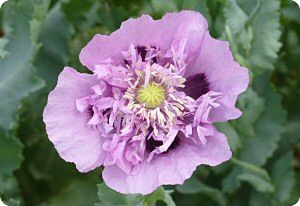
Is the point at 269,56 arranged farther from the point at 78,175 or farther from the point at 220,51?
the point at 78,175

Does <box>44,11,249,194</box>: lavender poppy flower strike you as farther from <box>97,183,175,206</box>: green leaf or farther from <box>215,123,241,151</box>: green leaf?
<box>215,123,241,151</box>: green leaf

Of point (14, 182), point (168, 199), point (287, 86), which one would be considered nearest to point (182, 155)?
point (168, 199)

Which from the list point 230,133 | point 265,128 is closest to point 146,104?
point 230,133

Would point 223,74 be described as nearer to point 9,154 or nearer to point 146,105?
point 146,105

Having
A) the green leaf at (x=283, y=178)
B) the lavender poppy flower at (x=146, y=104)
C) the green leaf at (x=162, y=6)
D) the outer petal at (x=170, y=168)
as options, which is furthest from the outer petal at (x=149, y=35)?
the green leaf at (x=283, y=178)

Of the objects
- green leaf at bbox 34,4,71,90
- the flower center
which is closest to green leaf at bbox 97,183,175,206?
the flower center

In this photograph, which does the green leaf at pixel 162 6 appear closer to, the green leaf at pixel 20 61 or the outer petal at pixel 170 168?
the green leaf at pixel 20 61
